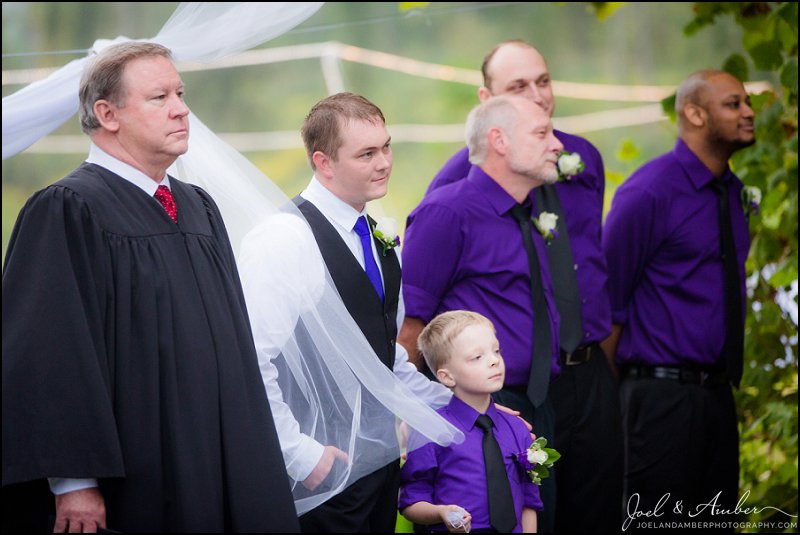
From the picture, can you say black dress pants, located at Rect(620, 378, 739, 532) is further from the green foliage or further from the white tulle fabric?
the white tulle fabric

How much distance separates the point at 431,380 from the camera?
3.77 m

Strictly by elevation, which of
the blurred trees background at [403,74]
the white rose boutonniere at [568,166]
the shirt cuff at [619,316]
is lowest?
the shirt cuff at [619,316]

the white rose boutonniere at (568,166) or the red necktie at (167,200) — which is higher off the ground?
the white rose boutonniere at (568,166)

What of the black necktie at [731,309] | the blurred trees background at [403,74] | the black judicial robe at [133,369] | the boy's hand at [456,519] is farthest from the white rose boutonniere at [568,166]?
the blurred trees background at [403,74]

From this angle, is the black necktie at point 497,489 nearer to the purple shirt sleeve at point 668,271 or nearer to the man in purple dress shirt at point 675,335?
the man in purple dress shirt at point 675,335

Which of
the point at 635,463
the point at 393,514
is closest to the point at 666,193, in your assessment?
the point at 635,463

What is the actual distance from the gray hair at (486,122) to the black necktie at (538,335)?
0.36 m

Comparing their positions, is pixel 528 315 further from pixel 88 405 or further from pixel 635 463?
pixel 88 405

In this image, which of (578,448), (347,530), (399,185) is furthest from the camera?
(399,185)

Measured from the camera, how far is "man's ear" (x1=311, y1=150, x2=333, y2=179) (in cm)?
340

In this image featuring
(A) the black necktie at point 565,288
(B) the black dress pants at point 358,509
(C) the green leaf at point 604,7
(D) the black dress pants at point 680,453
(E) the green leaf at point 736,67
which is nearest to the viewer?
(B) the black dress pants at point 358,509

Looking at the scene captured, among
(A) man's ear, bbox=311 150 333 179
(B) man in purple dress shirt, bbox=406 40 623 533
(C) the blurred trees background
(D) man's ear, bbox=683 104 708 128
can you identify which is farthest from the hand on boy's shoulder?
(C) the blurred trees background

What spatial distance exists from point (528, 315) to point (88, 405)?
1.83 metres

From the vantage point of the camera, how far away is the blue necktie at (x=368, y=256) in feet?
11.2
